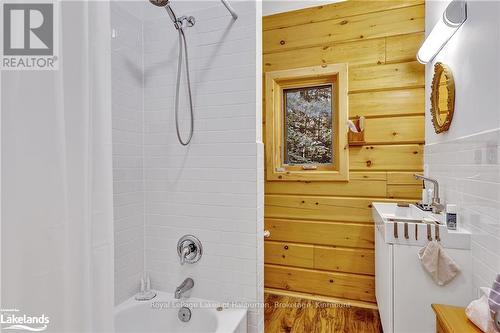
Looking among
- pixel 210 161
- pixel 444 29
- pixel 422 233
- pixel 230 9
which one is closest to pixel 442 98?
pixel 444 29

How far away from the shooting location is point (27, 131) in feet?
1.64

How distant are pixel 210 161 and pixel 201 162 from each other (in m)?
0.06

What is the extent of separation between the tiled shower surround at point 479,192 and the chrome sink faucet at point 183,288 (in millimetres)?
1502

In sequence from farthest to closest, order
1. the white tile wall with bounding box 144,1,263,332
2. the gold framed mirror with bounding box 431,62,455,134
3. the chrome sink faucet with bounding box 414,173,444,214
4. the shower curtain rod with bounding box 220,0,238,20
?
1. the chrome sink faucet with bounding box 414,173,444,214
2. the gold framed mirror with bounding box 431,62,455,134
3. the white tile wall with bounding box 144,1,263,332
4. the shower curtain rod with bounding box 220,0,238,20

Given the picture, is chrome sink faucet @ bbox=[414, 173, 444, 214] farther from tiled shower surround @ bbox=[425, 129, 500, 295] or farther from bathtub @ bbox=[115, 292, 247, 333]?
bathtub @ bbox=[115, 292, 247, 333]

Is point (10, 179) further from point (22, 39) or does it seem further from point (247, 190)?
point (247, 190)

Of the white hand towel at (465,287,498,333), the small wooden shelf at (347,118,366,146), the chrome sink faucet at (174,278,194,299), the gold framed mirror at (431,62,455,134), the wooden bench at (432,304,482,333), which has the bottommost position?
the chrome sink faucet at (174,278,194,299)

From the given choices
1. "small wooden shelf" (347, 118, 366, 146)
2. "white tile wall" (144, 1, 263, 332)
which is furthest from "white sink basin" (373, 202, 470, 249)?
"small wooden shelf" (347, 118, 366, 146)

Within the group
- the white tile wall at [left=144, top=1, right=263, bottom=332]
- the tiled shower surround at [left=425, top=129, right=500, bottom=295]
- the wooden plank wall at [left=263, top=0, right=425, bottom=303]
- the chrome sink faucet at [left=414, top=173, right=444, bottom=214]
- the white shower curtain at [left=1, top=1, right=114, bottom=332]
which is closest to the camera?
the white shower curtain at [left=1, top=1, right=114, bottom=332]

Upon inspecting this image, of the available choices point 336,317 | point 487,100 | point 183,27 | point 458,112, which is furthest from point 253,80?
point 336,317

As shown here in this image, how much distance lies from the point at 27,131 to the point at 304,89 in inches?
99.3

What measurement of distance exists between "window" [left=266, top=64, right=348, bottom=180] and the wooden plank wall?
10 centimetres

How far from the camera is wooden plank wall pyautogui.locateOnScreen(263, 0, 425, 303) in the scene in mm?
2336

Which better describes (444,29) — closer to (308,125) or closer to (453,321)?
(308,125)
